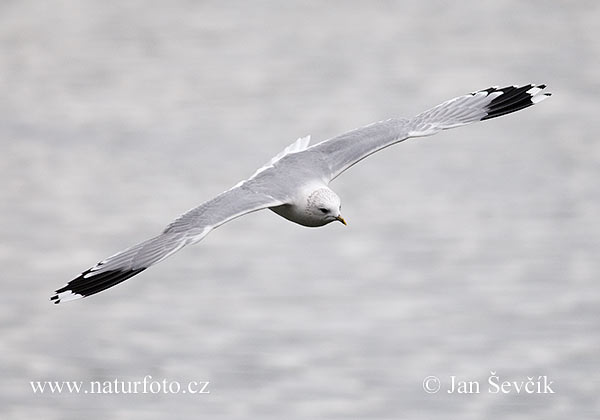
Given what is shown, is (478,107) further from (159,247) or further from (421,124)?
(159,247)

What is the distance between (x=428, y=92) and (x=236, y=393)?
9987 mm

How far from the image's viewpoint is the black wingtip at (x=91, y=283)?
24.3ft

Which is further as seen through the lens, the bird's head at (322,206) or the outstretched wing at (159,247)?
the bird's head at (322,206)

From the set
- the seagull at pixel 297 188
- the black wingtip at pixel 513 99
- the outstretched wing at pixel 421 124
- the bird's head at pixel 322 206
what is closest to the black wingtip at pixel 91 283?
the seagull at pixel 297 188

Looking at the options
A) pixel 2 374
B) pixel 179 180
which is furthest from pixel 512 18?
pixel 2 374

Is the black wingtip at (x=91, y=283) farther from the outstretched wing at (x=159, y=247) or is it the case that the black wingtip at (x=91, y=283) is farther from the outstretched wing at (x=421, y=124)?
the outstretched wing at (x=421, y=124)

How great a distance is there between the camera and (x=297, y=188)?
8.30m

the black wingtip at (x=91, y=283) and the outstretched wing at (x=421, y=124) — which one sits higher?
the outstretched wing at (x=421, y=124)

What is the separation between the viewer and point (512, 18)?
26312mm

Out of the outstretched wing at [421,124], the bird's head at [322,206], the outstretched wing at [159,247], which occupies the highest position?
the outstretched wing at [421,124]

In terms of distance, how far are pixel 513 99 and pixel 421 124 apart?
0.80 m

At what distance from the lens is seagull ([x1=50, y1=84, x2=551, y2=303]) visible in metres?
7.57

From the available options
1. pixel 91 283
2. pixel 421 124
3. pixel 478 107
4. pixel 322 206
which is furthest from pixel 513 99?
A: pixel 91 283

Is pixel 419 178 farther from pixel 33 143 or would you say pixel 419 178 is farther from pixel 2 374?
pixel 2 374
